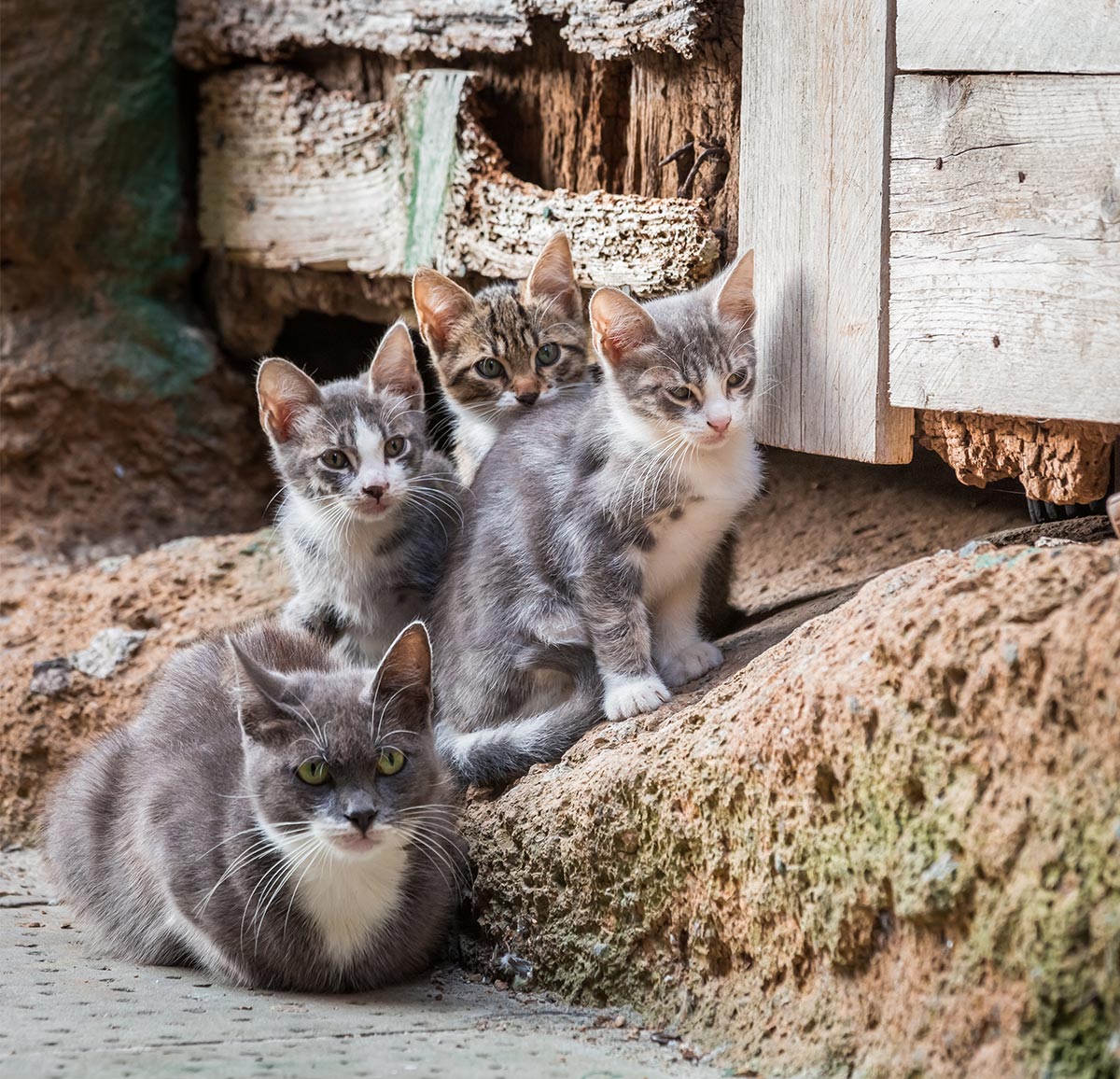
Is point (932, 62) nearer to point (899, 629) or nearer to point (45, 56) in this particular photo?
point (899, 629)

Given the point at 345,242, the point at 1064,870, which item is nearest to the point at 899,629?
the point at 1064,870

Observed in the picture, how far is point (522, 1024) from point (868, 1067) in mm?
930

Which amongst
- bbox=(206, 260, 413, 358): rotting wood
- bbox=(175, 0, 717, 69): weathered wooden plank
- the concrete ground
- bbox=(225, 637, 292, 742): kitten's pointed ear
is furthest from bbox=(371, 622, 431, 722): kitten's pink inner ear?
bbox=(206, 260, 413, 358): rotting wood

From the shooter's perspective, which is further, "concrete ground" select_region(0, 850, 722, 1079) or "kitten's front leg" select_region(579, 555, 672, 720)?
"kitten's front leg" select_region(579, 555, 672, 720)

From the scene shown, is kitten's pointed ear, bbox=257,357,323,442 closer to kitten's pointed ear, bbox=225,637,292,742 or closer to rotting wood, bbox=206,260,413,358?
kitten's pointed ear, bbox=225,637,292,742

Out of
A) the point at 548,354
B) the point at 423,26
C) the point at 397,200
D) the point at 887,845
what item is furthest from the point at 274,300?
the point at 887,845

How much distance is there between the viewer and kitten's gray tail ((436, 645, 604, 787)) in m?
4.09

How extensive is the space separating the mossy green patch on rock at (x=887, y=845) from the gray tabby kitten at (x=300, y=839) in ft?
1.27

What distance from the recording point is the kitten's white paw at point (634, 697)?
397 centimetres

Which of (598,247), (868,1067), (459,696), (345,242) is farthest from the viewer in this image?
(345,242)

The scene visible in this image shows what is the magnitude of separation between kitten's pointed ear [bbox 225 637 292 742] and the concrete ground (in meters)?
0.67

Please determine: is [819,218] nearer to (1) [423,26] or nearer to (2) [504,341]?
(2) [504,341]

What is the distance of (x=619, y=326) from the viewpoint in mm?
4094

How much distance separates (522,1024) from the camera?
10.9ft
